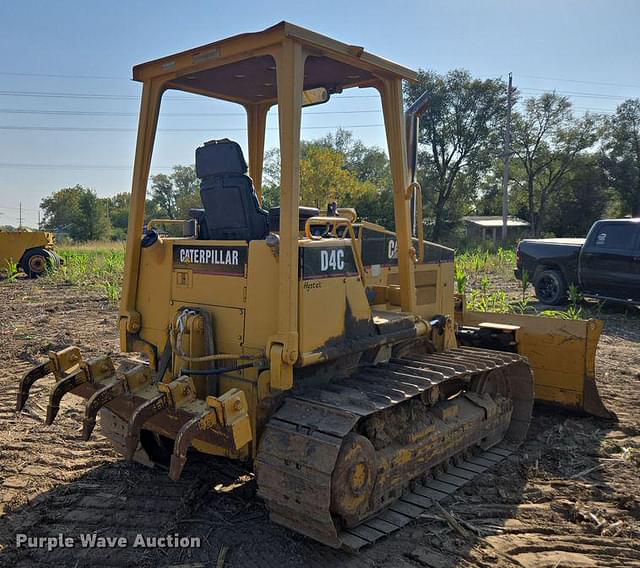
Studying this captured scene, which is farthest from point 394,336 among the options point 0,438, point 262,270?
point 0,438

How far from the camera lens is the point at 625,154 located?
40219 millimetres

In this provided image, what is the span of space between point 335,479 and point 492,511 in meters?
1.36

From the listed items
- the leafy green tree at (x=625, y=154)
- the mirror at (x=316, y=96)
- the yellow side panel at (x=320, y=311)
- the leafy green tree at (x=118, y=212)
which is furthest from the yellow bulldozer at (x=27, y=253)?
the leafy green tree at (x=118, y=212)

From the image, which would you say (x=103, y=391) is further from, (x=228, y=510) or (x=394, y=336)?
(x=394, y=336)

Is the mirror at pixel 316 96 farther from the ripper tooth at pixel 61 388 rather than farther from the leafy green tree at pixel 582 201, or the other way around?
the leafy green tree at pixel 582 201

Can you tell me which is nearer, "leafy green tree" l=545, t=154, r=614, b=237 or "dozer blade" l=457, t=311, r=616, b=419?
"dozer blade" l=457, t=311, r=616, b=419

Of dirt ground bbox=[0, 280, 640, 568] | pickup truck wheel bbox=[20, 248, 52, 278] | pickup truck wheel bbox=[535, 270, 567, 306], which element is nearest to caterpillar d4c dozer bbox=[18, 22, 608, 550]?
dirt ground bbox=[0, 280, 640, 568]

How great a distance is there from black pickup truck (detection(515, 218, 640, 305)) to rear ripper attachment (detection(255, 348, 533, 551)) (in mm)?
7381

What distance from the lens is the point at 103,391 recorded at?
378 cm

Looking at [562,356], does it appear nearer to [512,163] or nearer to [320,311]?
[320,311]

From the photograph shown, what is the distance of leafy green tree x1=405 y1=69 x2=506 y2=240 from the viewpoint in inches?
1483

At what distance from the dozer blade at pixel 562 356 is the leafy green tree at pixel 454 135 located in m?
31.8

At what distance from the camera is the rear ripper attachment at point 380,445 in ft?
10.8

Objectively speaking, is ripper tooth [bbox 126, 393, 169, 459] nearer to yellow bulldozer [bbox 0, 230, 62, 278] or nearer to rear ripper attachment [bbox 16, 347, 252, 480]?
rear ripper attachment [bbox 16, 347, 252, 480]
